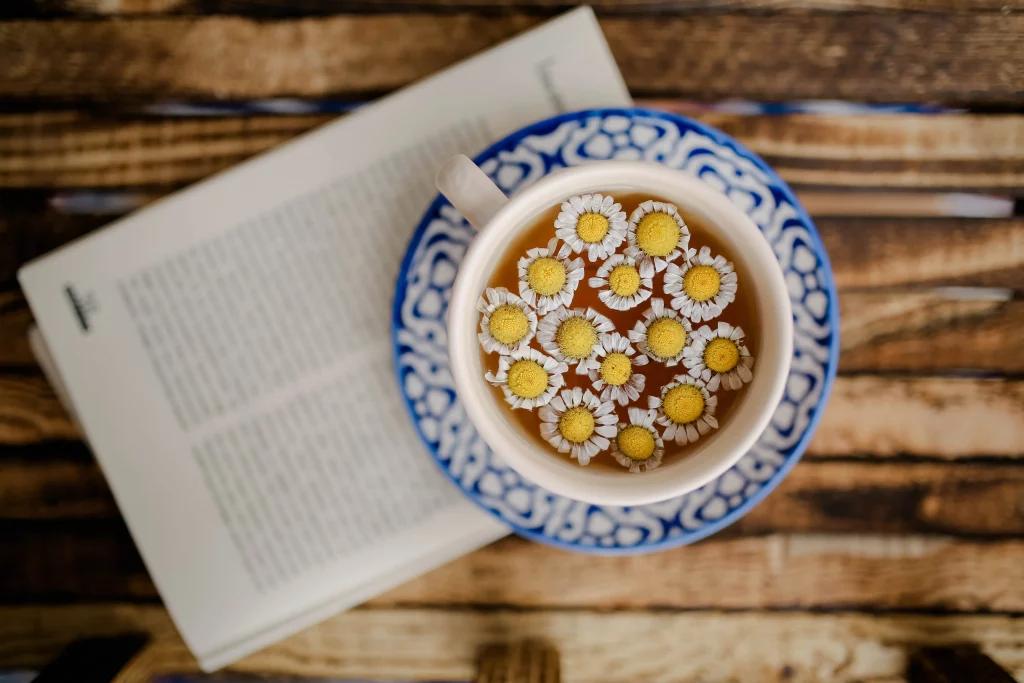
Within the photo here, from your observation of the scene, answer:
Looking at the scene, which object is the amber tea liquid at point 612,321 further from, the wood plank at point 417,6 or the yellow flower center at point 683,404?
the wood plank at point 417,6

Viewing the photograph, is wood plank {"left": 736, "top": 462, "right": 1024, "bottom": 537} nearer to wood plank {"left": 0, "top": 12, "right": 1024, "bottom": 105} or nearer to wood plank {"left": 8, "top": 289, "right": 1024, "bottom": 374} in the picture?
wood plank {"left": 8, "top": 289, "right": 1024, "bottom": 374}

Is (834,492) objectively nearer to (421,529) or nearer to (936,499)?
(936,499)

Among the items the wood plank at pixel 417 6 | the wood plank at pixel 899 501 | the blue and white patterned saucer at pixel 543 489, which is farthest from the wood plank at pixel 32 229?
the wood plank at pixel 899 501

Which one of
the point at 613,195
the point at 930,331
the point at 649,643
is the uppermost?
the point at 613,195

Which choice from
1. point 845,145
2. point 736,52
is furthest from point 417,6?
point 845,145

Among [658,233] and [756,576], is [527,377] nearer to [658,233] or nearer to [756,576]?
[658,233]

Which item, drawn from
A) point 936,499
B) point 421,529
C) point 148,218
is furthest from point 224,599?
point 936,499
